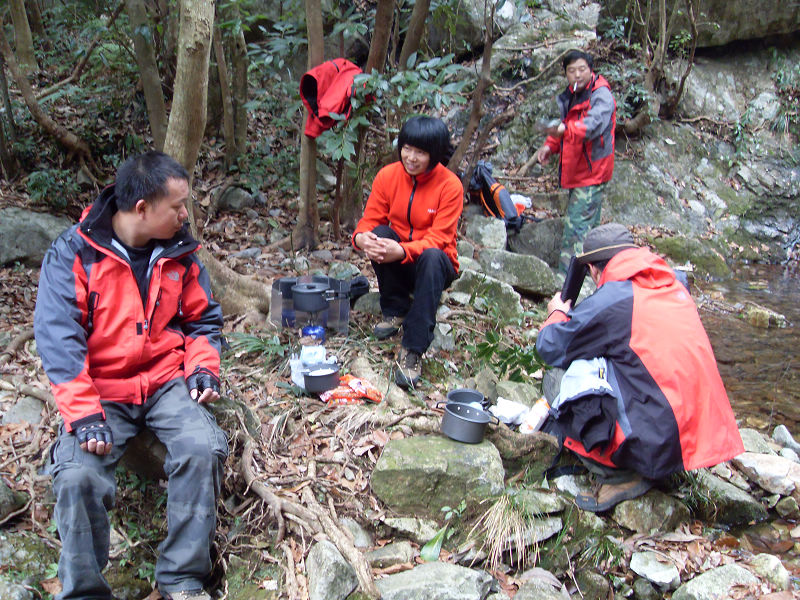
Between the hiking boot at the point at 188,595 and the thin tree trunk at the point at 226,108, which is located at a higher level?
the thin tree trunk at the point at 226,108

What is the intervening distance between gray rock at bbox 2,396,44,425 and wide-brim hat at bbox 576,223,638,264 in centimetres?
304

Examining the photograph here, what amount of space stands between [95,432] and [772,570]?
295 cm

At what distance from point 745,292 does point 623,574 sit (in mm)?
5947

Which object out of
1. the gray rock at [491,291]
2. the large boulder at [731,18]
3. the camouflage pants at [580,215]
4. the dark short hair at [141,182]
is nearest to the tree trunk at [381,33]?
the gray rock at [491,291]

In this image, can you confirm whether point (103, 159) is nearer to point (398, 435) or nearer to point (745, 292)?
point (398, 435)

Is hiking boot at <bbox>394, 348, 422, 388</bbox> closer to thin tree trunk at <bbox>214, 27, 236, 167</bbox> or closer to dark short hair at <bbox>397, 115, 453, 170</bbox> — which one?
dark short hair at <bbox>397, 115, 453, 170</bbox>

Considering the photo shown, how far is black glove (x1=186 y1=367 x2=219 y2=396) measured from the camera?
2.62m

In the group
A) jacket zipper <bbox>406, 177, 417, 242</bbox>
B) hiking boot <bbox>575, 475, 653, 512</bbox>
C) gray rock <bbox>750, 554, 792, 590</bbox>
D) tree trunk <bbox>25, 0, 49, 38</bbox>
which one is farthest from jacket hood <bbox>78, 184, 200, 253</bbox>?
tree trunk <bbox>25, 0, 49, 38</bbox>

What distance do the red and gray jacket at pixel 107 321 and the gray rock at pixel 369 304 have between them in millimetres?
1971

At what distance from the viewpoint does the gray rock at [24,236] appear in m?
5.45

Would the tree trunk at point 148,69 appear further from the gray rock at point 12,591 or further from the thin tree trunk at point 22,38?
the thin tree trunk at point 22,38

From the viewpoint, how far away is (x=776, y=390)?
16.5 ft

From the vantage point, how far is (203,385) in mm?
2627

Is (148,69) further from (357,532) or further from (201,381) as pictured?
(357,532)
